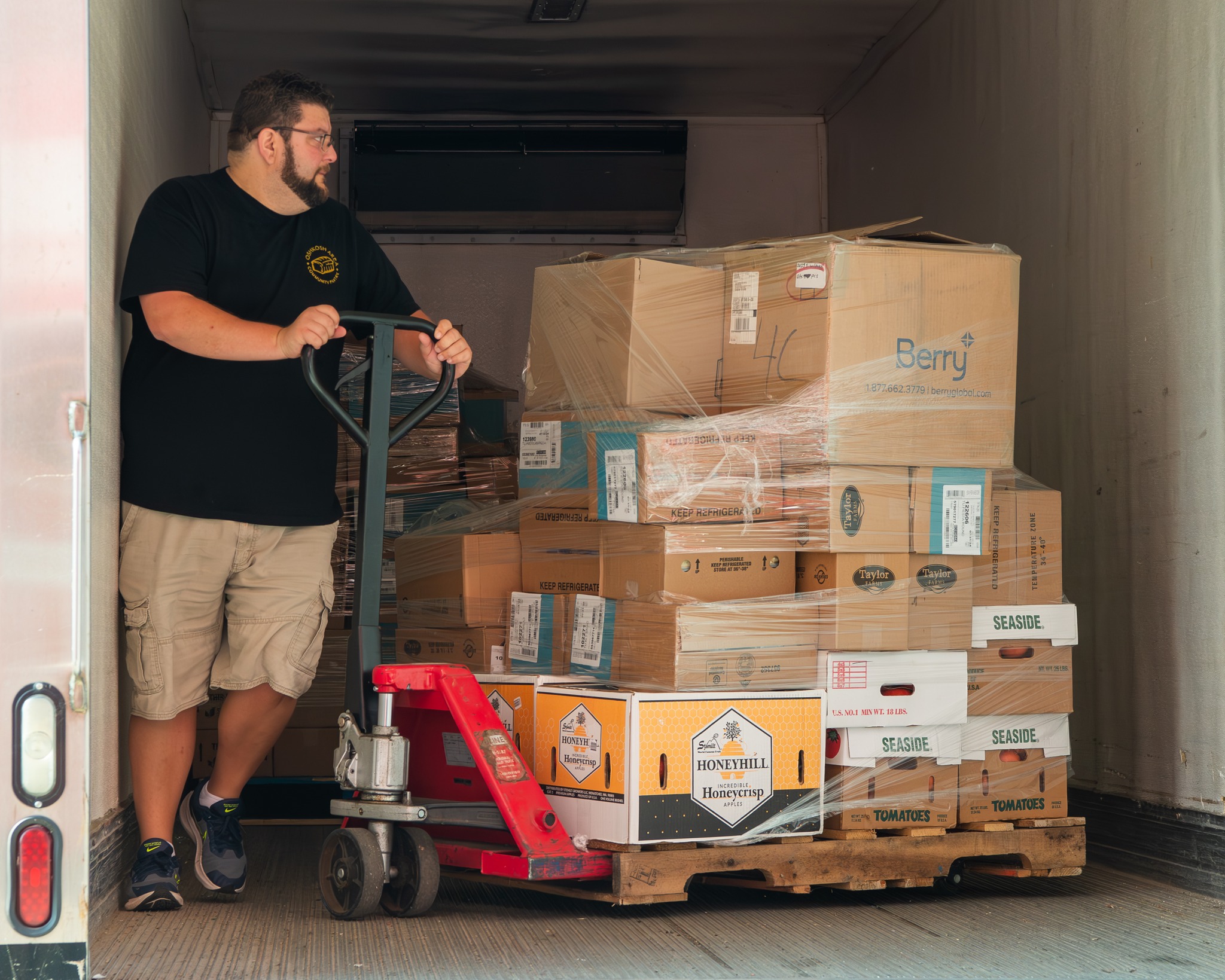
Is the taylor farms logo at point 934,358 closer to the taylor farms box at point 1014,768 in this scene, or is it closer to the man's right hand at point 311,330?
the taylor farms box at point 1014,768

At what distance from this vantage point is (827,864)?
2912 mm

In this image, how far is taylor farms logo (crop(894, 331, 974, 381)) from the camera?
2.99m

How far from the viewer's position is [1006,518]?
3195 mm

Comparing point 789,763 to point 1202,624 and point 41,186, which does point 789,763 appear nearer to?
point 1202,624

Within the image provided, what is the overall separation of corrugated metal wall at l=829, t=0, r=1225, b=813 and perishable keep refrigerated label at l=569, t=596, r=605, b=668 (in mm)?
1456

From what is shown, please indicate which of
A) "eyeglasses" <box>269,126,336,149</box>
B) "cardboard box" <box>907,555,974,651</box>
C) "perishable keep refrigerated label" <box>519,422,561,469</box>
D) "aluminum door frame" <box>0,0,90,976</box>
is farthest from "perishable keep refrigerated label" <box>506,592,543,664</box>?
"aluminum door frame" <box>0,0,90,976</box>

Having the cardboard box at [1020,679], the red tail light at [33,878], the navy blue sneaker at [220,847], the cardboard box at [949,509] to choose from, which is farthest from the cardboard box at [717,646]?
the red tail light at [33,878]

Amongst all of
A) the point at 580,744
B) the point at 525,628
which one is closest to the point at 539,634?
the point at 525,628

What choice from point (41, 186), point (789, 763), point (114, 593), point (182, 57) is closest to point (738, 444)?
point (789, 763)

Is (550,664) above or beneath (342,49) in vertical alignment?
beneath

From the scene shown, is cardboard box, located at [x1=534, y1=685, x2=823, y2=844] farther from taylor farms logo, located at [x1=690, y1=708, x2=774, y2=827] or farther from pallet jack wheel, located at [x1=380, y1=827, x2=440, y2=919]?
pallet jack wheel, located at [x1=380, y1=827, x2=440, y2=919]

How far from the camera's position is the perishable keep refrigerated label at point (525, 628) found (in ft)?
11.0

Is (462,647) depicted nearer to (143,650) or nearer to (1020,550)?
(143,650)

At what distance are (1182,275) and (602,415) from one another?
149 centimetres
